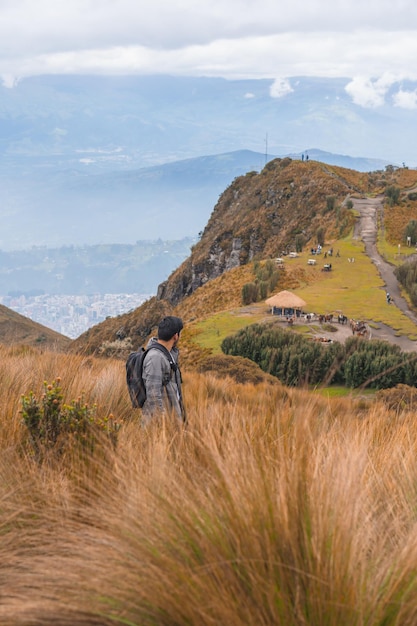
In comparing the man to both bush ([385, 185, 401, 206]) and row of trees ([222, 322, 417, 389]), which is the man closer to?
row of trees ([222, 322, 417, 389])

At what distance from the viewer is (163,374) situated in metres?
4.29

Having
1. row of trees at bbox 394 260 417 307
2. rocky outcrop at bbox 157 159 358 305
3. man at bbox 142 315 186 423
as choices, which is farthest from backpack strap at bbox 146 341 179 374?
rocky outcrop at bbox 157 159 358 305

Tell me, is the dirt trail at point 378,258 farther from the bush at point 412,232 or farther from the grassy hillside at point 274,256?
the bush at point 412,232

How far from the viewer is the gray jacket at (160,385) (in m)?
4.16

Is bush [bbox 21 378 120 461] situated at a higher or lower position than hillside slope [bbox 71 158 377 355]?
lower

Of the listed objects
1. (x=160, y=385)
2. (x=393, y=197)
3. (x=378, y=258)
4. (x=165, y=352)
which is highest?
(x=393, y=197)

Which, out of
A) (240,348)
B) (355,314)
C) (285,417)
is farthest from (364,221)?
(285,417)

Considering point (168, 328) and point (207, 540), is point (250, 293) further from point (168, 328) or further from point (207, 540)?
point (207, 540)

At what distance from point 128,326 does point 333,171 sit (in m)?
33.0

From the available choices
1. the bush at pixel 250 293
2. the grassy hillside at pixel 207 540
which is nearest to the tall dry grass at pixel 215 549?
the grassy hillside at pixel 207 540

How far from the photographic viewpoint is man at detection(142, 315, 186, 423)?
416 centimetres

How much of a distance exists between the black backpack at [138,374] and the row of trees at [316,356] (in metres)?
10.6

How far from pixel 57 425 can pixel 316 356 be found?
15.6 metres

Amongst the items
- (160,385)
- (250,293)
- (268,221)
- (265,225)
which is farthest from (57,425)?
(268,221)
